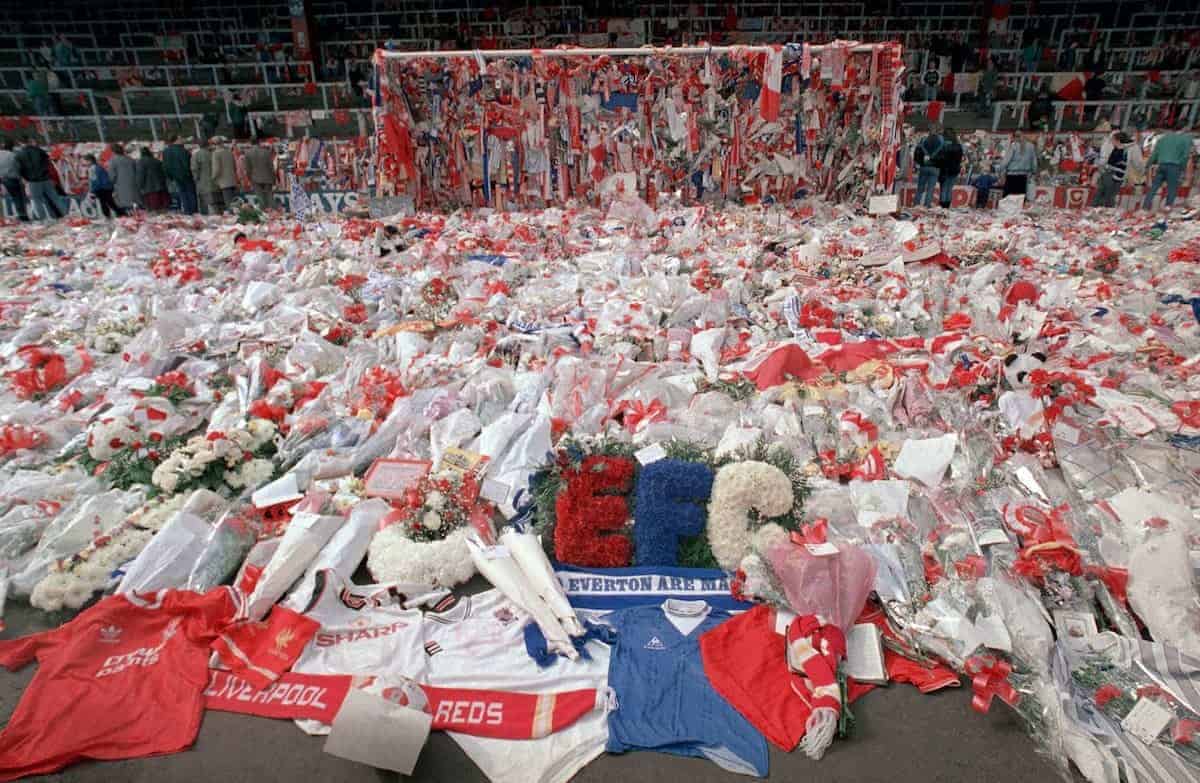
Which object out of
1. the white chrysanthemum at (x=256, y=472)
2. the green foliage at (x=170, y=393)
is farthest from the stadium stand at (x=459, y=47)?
the white chrysanthemum at (x=256, y=472)

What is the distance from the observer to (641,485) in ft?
10.0

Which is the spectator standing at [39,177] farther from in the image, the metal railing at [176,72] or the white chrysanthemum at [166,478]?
the white chrysanthemum at [166,478]

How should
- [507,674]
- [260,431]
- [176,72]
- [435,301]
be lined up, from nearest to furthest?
[507,674] < [260,431] < [435,301] < [176,72]

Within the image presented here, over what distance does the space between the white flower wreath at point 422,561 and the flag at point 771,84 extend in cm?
833

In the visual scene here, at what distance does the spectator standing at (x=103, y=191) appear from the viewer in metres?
11.1

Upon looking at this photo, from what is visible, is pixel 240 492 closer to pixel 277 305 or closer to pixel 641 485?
pixel 641 485

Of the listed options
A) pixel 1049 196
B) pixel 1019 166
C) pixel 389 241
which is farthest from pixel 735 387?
pixel 1049 196

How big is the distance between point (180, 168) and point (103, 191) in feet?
4.49

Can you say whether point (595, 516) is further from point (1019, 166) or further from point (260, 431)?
point (1019, 166)

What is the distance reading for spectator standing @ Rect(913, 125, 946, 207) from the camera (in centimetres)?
1039

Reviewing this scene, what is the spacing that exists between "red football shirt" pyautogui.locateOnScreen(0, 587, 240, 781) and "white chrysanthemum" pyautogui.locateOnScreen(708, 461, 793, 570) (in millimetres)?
2035

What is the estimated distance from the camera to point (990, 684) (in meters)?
2.26

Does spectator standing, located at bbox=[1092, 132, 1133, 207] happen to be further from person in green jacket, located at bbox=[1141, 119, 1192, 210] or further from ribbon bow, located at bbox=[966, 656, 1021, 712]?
ribbon bow, located at bbox=[966, 656, 1021, 712]

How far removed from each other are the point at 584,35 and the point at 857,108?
1092 centimetres
